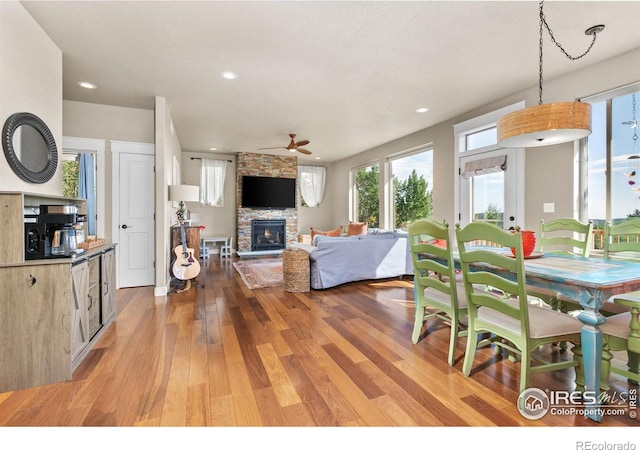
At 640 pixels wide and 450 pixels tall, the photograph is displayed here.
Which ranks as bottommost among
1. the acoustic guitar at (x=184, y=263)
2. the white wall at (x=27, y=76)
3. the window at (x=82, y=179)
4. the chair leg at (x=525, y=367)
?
the chair leg at (x=525, y=367)

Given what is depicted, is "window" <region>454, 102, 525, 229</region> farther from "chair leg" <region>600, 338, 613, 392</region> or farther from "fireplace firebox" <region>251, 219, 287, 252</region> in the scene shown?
"fireplace firebox" <region>251, 219, 287, 252</region>

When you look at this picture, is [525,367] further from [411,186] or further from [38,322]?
[411,186]

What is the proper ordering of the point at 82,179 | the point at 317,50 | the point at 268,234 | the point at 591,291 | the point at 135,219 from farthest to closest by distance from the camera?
the point at 268,234 → the point at 135,219 → the point at 82,179 → the point at 317,50 → the point at 591,291

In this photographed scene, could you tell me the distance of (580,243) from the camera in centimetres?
265

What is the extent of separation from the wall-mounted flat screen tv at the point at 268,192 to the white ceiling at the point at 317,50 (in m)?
3.45

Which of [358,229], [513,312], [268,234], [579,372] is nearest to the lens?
[513,312]

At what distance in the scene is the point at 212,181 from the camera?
817cm

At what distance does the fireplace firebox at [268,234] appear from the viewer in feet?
27.3

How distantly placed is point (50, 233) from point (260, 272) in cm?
360

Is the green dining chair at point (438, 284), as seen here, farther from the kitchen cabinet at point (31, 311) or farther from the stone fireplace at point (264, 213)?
the stone fireplace at point (264, 213)

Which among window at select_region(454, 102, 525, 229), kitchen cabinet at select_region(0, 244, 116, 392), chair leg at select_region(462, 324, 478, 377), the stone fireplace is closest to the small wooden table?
the stone fireplace

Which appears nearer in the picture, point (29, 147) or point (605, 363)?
point (605, 363)

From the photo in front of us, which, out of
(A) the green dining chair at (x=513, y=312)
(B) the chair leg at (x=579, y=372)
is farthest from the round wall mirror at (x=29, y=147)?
(B) the chair leg at (x=579, y=372)

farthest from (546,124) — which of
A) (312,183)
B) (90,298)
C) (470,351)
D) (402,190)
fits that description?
(312,183)
